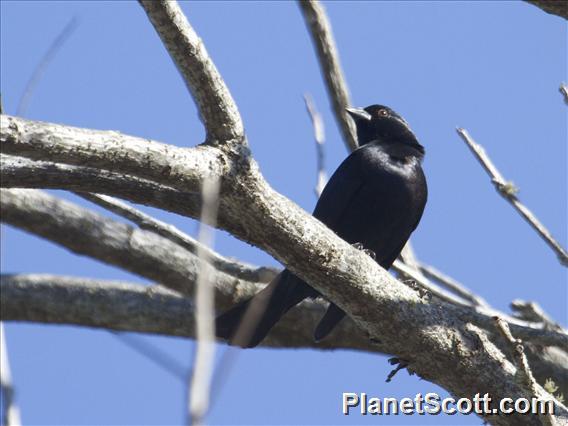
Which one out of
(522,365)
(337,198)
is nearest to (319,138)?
(337,198)

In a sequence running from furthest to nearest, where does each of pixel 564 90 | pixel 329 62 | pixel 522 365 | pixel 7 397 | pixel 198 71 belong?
pixel 329 62
pixel 564 90
pixel 522 365
pixel 198 71
pixel 7 397

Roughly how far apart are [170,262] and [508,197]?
2595 millimetres

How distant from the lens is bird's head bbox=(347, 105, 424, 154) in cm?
639

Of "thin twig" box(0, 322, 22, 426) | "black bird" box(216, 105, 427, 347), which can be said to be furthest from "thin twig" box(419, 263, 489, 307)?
"thin twig" box(0, 322, 22, 426)

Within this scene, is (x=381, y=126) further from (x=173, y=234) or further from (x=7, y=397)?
(x=7, y=397)

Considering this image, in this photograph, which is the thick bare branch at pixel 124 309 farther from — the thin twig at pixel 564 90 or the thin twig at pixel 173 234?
the thin twig at pixel 564 90

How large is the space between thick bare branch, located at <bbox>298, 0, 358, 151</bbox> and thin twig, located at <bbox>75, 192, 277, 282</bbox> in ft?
3.36

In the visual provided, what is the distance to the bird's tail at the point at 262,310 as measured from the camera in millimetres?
4918

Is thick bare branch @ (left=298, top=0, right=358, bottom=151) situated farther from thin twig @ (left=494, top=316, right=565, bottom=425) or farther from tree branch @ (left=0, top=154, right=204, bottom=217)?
thin twig @ (left=494, top=316, right=565, bottom=425)

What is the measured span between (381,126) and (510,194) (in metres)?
2.13

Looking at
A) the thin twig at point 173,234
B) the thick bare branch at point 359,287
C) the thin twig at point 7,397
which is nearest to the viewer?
the thin twig at point 7,397

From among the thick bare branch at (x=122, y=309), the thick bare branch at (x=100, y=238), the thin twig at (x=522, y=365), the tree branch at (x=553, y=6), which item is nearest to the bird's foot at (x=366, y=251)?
the thick bare branch at (x=122, y=309)

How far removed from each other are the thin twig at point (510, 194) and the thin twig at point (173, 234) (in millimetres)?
1194

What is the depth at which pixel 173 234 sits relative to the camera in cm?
497
